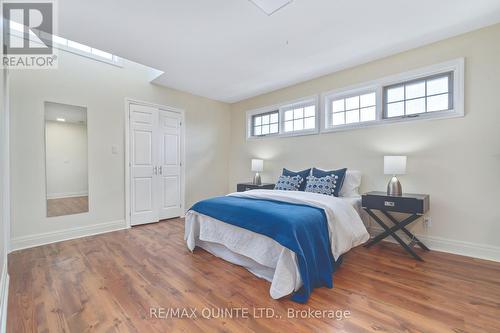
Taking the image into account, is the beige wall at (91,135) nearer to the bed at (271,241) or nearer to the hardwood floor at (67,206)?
the hardwood floor at (67,206)

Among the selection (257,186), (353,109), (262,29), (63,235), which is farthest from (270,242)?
(63,235)

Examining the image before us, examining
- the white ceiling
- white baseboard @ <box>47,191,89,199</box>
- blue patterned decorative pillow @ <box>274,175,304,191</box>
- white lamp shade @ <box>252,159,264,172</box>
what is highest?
the white ceiling

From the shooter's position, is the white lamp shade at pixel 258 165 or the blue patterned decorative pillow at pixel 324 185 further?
the white lamp shade at pixel 258 165

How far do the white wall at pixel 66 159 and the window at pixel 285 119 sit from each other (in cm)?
315

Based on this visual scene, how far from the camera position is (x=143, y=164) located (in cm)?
399

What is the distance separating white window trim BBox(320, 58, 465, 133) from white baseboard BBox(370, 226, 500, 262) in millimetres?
1522

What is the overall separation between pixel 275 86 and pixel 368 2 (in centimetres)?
234

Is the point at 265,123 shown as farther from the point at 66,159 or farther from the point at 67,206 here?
the point at 67,206

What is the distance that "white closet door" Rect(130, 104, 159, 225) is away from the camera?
3.86 metres

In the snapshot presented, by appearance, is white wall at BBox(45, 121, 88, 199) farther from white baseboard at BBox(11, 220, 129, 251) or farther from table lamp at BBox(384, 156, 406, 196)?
table lamp at BBox(384, 156, 406, 196)

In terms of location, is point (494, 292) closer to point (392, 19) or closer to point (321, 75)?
point (392, 19)

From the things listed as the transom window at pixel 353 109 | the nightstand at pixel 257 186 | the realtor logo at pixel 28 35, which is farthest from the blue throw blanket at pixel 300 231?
the realtor logo at pixel 28 35

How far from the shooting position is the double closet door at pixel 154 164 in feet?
12.8

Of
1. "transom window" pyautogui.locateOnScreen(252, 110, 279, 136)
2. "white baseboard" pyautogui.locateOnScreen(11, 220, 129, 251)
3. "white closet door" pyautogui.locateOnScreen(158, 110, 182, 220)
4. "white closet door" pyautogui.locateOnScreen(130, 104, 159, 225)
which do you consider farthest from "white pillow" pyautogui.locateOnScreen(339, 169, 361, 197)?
"white baseboard" pyautogui.locateOnScreen(11, 220, 129, 251)
